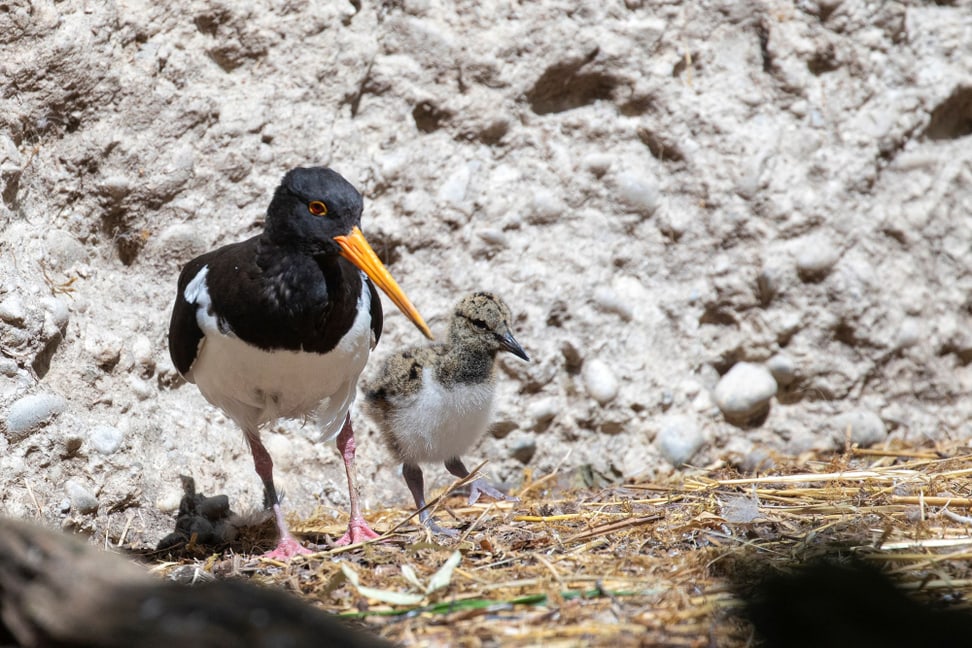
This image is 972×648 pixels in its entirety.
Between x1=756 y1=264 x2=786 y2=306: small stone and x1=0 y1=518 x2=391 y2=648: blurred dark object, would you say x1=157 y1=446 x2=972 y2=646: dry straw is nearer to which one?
x1=0 y1=518 x2=391 y2=648: blurred dark object

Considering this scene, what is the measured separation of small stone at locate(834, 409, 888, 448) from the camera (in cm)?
607

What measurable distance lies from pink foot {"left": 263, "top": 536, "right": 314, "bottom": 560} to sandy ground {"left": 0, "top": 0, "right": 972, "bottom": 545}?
0.86 metres

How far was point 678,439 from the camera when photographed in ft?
19.2

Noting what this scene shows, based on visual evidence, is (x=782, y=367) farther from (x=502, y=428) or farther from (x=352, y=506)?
(x=352, y=506)

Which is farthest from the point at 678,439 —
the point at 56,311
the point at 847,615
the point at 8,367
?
the point at 847,615

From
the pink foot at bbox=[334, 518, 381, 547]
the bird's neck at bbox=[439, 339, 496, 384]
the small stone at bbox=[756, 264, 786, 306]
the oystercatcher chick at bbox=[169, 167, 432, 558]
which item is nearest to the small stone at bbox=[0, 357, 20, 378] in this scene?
the oystercatcher chick at bbox=[169, 167, 432, 558]

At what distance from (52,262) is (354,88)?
1.80 m

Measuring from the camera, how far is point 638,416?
Answer: 5969mm

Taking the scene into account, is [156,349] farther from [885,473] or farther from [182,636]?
[885,473]

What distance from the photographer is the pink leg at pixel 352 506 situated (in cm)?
459

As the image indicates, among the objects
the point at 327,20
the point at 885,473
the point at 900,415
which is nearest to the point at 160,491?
the point at 327,20

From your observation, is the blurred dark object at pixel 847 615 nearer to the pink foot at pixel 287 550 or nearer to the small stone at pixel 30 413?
the pink foot at pixel 287 550

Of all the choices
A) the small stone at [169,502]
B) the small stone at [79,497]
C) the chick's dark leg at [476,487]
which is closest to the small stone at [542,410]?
the chick's dark leg at [476,487]

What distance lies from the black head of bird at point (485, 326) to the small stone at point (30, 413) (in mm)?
1890
